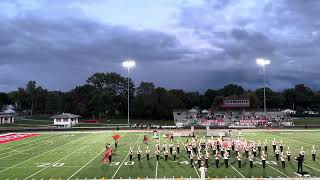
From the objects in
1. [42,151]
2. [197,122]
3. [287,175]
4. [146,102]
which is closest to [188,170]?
[287,175]

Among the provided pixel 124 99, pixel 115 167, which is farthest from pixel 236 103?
pixel 115 167

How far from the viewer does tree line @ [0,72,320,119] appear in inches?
3634

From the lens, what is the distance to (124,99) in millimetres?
97875

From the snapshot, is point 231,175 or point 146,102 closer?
point 231,175

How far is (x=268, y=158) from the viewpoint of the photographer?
2522 cm

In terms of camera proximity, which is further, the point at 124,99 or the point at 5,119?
the point at 124,99

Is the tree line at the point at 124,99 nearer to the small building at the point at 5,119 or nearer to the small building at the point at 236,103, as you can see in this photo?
the small building at the point at 236,103

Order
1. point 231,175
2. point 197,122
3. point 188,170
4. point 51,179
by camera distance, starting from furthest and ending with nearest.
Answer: point 197,122 < point 188,170 < point 231,175 < point 51,179

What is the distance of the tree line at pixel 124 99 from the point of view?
92.3 meters

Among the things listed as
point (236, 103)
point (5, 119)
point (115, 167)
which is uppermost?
point (236, 103)

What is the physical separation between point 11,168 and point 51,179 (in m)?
5.79

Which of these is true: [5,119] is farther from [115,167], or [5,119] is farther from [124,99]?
[115,167]

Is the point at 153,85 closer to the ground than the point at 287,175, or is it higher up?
higher up

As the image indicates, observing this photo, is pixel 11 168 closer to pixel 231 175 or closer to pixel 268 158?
pixel 231 175
